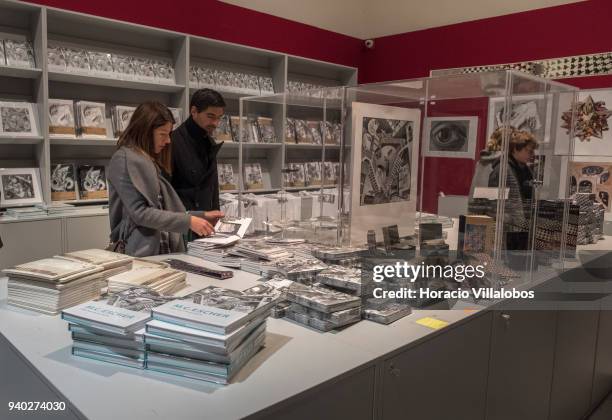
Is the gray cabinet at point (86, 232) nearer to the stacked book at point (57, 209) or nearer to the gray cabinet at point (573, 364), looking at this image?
the stacked book at point (57, 209)

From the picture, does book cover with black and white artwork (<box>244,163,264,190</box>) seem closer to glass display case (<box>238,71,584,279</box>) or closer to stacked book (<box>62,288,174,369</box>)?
glass display case (<box>238,71,584,279</box>)

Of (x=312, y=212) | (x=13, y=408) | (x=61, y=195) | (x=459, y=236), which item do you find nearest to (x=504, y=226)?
(x=459, y=236)

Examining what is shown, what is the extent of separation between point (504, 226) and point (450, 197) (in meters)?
0.25

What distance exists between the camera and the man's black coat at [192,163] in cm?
298

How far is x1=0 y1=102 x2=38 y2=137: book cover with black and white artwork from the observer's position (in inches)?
135

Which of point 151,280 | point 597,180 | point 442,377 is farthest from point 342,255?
point 597,180

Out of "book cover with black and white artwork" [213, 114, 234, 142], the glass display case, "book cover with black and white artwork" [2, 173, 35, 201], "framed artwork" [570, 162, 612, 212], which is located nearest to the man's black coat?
the glass display case

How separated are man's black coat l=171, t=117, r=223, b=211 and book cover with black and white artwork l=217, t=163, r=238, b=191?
61.9 inches

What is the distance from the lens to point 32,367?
51.0 inches

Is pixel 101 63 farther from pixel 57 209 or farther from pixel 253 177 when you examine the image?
pixel 253 177

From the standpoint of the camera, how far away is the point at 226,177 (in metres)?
4.76

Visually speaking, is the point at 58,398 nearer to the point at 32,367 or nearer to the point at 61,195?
the point at 32,367

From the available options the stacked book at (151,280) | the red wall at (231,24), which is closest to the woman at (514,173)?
the stacked book at (151,280)

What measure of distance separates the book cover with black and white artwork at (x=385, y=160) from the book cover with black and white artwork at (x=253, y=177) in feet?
7.07
